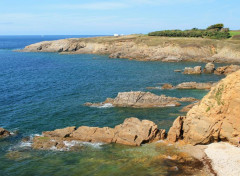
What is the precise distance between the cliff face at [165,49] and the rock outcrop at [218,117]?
83853mm

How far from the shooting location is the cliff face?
117 metres

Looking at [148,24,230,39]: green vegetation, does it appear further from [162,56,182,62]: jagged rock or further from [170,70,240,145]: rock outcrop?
[170,70,240,145]: rock outcrop

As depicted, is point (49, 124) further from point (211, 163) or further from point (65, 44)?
point (65, 44)

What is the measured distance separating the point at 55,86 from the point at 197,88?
39.0 meters

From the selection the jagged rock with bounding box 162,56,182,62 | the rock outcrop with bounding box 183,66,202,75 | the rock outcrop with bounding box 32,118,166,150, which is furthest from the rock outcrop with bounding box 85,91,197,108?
the jagged rock with bounding box 162,56,182,62

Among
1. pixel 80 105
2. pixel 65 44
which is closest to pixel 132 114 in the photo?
pixel 80 105

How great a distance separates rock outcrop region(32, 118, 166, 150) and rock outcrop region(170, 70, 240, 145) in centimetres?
481

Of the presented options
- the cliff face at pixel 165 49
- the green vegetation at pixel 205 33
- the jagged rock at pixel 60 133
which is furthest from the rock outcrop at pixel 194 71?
the green vegetation at pixel 205 33

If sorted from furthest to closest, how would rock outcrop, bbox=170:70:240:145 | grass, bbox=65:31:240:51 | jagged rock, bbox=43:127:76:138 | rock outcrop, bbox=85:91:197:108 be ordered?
grass, bbox=65:31:240:51 → rock outcrop, bbox=85:91:197:108 → jagged rock, bbox=43:127:76:138 → rock outcrop, bbox=170:70:240:145

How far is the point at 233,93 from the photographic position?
32625 mm

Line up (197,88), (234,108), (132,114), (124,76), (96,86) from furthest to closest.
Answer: (124,76)
(96,86)
(197,88)
(132,114)
(234,108)

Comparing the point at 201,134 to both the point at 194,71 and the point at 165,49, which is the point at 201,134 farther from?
the point at 165,49

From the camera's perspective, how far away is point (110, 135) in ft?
123

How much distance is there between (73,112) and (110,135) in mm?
15445
